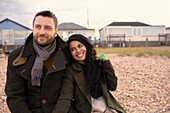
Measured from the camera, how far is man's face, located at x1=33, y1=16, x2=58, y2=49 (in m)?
1.95

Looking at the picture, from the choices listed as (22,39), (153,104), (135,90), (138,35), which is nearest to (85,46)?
(153,104)

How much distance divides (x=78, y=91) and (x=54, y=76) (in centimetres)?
43

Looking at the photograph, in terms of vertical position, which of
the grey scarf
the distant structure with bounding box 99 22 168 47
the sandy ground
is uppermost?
the distant structure with bounding box 99 22 168 47

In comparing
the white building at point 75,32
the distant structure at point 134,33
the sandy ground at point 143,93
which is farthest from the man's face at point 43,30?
the white building at point 75,32

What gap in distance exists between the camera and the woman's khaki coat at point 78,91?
2.05 metres

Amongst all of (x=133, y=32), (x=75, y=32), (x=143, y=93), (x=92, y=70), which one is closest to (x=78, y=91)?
(x=92, y=70)

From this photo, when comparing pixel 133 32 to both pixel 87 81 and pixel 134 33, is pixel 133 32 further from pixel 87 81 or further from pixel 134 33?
pixel 87 81

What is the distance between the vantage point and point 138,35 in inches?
1196

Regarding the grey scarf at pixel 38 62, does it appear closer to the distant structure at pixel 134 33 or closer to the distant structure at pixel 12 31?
the distant structure at pixel 12 31

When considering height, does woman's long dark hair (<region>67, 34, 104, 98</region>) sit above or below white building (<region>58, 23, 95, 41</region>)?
below

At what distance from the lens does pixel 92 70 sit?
2.25m

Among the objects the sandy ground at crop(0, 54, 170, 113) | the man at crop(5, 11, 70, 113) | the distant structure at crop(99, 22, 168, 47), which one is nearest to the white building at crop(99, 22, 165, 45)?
the distant structure at crop(99, 22, 168, 47)

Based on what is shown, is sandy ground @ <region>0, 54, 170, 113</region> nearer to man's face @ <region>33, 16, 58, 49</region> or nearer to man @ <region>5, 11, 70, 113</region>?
man @ <region>5, 11, 70, 113</region>

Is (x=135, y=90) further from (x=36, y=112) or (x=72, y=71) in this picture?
(x=36, y=112)
